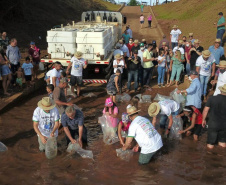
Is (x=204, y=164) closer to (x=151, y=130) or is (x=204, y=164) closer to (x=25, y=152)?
(x=151, y=130)

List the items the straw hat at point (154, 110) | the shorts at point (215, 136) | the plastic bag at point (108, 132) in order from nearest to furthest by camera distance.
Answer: the straw hat at point (154, 110) → the shorts at point (215, 136) → the plastic bag at point (108, 132)

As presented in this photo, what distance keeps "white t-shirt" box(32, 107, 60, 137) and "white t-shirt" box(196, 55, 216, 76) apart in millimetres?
5162

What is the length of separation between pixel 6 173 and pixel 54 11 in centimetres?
2420

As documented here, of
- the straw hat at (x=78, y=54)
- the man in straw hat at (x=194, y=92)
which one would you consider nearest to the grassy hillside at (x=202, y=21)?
the straw hat at (x=78, y=54)

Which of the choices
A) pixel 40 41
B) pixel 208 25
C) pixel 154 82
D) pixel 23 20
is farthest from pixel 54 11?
pixel 154 82

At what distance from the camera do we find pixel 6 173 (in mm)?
5102

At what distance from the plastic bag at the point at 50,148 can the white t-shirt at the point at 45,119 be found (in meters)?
0.22

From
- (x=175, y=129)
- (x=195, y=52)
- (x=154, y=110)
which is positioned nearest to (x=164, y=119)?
(x=175, y=129)

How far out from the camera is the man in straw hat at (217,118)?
579cm

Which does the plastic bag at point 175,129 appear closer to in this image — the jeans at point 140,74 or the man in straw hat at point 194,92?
the man in straw hat at point 194,92

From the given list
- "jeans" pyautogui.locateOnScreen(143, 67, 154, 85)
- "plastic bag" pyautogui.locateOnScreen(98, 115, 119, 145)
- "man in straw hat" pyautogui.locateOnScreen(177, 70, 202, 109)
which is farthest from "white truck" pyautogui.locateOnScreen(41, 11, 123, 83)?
"man in straw hat" pyautogui.locateOnScreen(177, 70, 202, 109)

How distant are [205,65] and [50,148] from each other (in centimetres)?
561

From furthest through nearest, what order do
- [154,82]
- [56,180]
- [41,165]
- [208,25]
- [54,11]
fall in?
1. [54,11]
2. [208,25]
3. [154,82]
4. [41,165]
5. [56,180]

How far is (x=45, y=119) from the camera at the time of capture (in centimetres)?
555
